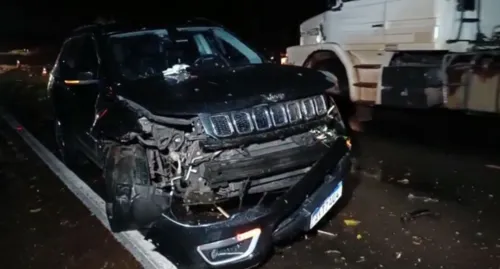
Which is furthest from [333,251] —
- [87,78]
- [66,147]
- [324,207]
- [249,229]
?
[66,147]

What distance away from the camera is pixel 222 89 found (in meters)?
4.00

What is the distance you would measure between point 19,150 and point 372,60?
5.67m

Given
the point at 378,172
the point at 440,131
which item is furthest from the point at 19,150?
the point at 440,131

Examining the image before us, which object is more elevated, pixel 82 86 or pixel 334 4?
pixel 334 4

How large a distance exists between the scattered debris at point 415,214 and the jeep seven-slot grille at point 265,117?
1365 millimetres

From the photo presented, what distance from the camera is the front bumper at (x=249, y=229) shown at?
11.5 feet

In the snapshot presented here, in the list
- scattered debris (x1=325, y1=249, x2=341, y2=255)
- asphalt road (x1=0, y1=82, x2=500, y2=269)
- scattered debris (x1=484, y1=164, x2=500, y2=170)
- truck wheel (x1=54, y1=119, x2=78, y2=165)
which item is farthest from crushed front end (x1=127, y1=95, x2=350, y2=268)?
scattered debris (x1=484, y1=164, x2=500, y2=170)

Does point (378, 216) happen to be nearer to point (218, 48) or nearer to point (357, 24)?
point (218, 48)

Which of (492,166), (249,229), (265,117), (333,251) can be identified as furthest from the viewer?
(492,166)

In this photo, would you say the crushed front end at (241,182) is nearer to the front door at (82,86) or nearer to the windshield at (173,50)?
the windshield at (173,50)

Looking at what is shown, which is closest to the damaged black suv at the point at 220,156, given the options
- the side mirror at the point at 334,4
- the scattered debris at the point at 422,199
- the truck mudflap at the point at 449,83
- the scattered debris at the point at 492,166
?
the scattered debris at the point at 422,199

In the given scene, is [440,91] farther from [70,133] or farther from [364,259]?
Result: [70,133]

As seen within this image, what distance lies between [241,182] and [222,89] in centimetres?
74

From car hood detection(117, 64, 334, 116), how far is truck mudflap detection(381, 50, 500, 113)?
3.44 m
